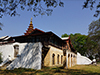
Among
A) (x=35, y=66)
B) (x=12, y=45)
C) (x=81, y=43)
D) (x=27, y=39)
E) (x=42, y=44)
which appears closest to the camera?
(x=35, y=66)

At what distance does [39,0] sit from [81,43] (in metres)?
35.2

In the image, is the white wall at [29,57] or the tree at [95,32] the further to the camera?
the tree at [95,32]

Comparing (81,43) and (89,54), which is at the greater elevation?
(81,43)

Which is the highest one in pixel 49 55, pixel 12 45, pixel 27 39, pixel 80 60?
pixel 27 39

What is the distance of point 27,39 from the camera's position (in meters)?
18.6

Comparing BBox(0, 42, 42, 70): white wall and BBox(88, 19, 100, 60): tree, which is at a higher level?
BBox(88, 19, 100, 60): tree

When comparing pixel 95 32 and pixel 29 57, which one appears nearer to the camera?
pixel 29 57

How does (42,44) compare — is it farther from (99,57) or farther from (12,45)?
(99,57)

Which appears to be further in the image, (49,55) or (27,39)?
(27,39)

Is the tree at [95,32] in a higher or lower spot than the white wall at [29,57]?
higher

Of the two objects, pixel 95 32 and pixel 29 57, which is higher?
pixel 95 32

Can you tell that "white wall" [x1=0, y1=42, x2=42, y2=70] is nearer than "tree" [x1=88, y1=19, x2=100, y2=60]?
Yes

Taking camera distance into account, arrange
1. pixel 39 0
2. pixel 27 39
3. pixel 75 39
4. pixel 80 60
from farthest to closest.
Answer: pixel 75 39, pixel 80 60, pixel 27 39, pixel 39 0

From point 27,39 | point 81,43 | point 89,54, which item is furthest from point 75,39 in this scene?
point 27,39
